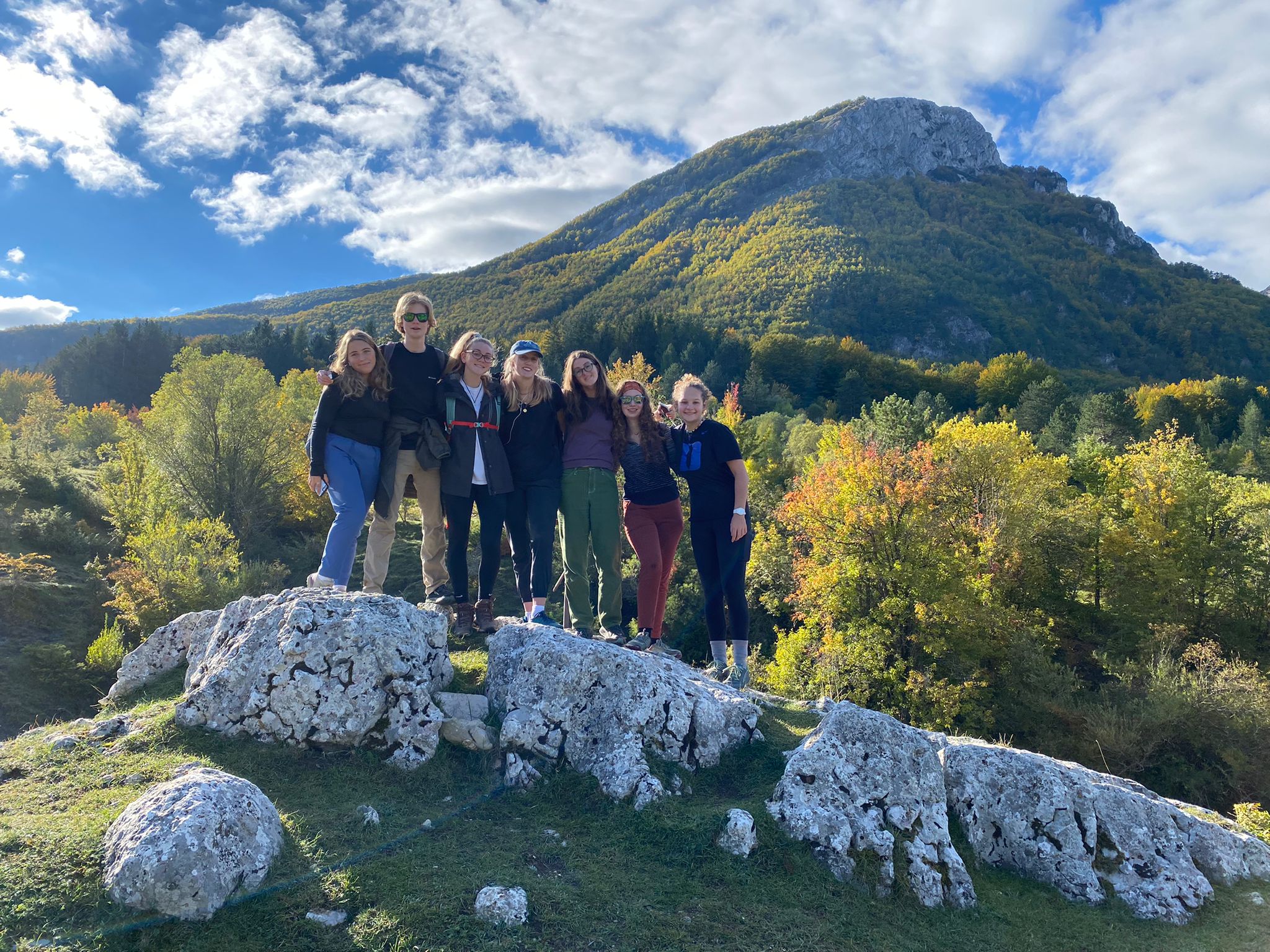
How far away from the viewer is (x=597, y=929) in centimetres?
408

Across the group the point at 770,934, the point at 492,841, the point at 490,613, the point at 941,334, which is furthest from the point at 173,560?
the point at 941,334

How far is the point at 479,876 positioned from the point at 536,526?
145 inches

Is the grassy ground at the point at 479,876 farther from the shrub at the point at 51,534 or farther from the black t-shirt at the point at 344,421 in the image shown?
the shrub at the point at 51,534

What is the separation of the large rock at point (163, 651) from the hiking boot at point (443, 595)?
7.71 ft

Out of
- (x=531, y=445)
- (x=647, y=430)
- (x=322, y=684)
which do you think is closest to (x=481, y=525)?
(x=531, y=445)

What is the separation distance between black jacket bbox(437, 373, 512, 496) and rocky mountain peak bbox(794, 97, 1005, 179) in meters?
199

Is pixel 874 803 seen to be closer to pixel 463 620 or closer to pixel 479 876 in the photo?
pixel 479 876

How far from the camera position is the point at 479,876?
4320 mm

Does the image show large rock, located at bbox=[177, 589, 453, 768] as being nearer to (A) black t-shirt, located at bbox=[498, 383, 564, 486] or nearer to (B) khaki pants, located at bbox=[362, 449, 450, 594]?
(B) khaki pants, located at bbox=[362, 449, 450, 594]

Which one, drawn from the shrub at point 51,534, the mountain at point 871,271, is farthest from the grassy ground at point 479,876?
the mountain at point 871,271

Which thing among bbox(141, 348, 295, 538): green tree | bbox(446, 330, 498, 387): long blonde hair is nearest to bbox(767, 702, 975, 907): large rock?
bbox(446, 330, 498, 387): long blonde hair

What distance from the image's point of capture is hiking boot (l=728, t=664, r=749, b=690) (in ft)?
26.3

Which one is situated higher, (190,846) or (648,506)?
(648,506)

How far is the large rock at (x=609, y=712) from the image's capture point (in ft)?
18.9
